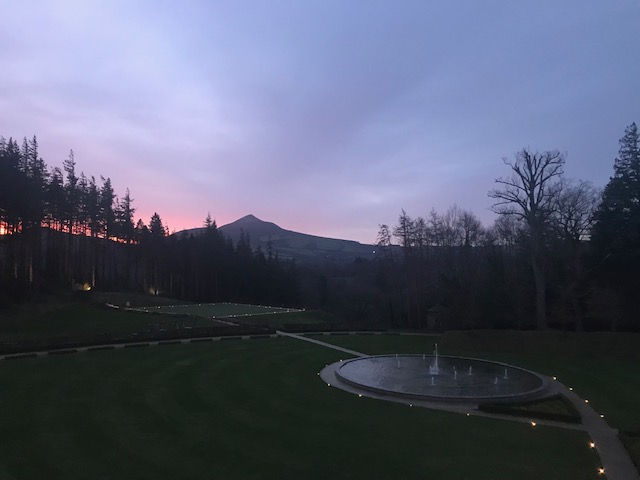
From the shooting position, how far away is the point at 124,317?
52.1m

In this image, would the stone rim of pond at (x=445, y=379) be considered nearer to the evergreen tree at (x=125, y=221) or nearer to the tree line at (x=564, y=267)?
the tree line at (x=564, y=267)

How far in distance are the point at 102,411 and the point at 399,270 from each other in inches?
2467

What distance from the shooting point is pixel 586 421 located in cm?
1834

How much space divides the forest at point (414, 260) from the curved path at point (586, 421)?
19339 mm

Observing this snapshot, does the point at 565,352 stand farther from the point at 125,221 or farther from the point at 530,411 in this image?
the point at 125,221

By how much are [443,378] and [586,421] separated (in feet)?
27.5

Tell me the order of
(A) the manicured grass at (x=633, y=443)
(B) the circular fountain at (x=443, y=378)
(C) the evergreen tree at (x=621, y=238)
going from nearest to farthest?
(A) the manicured grass at (x=633, y=443), (B) the circular fountain at (x=443, y=378), (C) the evergreen tree at (x=621, y=238)

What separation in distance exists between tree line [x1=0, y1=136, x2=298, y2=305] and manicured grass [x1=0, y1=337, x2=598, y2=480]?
39.9 metres

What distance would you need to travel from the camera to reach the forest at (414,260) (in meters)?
40.3

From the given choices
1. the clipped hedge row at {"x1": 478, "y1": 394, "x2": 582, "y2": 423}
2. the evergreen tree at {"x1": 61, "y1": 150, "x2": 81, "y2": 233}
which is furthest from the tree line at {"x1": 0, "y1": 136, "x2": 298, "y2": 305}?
the clipped hedge row at {"x1": 478, "y1": 394, "x2": 582, "y2": 423}

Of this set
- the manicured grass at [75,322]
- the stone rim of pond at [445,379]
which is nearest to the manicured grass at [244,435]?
the stone rim of pond at [445,379]

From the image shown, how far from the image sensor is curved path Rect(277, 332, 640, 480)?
13.7 meters

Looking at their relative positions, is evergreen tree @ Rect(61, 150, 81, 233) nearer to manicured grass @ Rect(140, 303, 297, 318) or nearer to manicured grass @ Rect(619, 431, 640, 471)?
manicured grass @ Rect(140, 303, 297, 318)

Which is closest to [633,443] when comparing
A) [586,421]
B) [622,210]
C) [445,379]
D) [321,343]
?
[586,421]
